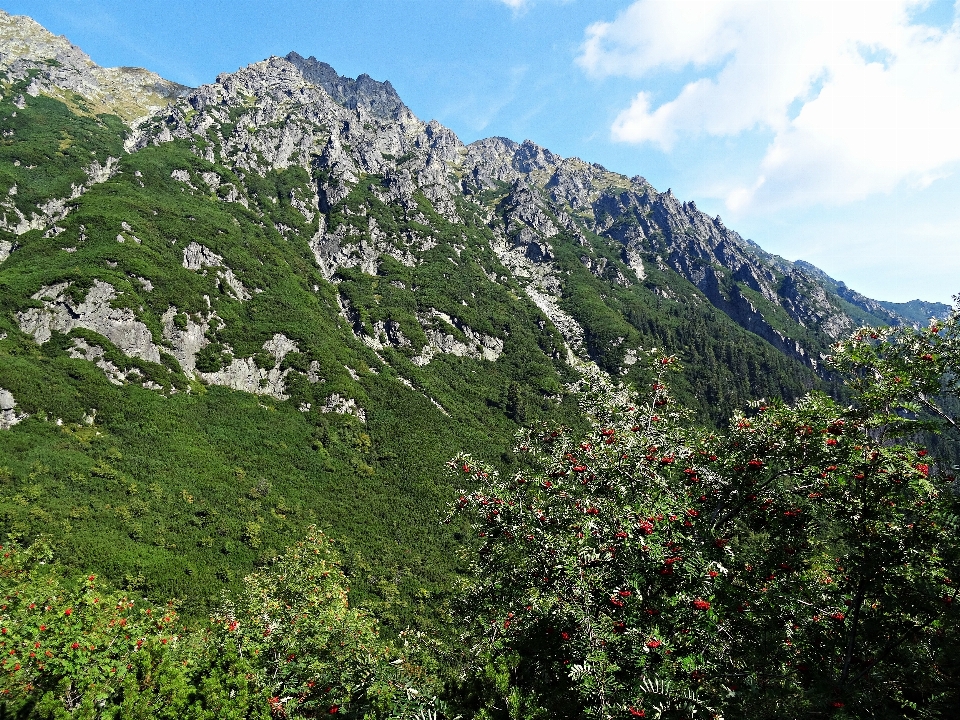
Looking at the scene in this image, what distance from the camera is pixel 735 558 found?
870 cm

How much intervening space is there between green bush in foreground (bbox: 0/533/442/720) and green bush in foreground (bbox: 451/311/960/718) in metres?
3.46

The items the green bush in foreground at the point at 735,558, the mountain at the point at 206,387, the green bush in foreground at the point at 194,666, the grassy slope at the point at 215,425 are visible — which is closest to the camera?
the green bush in foreground at the point at 735,558

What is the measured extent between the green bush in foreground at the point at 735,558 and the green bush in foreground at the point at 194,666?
3459mm

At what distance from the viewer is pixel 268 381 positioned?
12475 centimetres

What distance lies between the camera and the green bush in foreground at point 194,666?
385 inches

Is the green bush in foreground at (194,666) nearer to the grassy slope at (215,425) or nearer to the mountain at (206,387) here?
the mountain at (206,387)

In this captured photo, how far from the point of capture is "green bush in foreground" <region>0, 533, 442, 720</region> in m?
9.79

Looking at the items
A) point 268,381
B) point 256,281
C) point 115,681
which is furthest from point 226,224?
point 115,681

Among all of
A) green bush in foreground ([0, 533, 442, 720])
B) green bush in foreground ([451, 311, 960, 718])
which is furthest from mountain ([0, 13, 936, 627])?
green bush in foreground ([0, 533, 442, 720])

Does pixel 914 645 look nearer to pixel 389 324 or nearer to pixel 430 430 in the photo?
pixel 430 430

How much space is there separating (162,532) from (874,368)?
3513 inches

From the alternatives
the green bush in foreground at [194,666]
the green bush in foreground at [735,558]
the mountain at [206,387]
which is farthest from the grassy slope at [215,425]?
the green bush in foreground at [194,666]

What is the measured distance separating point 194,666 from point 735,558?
13833 millimetres

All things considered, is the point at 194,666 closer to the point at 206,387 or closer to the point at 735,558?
the point at 735,558
